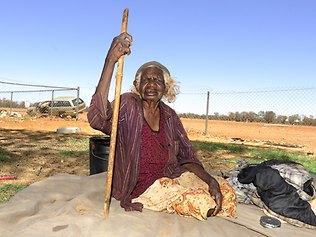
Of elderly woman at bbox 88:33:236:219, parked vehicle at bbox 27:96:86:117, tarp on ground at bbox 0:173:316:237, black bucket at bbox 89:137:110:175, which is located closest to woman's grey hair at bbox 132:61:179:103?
elderly woman at bbox 88:33:236:219

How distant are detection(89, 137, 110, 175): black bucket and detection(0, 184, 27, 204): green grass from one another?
1.06 m

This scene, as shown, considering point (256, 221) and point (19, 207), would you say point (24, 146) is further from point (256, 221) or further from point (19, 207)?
point (256, 221)

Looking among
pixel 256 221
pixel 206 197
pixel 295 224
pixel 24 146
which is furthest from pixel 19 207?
pixel 24 146

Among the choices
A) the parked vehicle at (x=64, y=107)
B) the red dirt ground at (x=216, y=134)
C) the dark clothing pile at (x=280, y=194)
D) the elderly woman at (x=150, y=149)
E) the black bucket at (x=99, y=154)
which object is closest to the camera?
the elderly woman at (x=150, y=149)

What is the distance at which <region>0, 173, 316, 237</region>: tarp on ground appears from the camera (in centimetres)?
286

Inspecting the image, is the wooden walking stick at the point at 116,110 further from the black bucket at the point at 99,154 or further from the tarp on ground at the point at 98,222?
the black bucket at the point at 99,154

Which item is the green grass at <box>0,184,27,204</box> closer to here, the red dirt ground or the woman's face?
the woman's face

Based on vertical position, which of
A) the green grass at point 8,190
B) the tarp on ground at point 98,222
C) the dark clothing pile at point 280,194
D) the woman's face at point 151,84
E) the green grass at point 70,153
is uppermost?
the woman's face at point 151,84

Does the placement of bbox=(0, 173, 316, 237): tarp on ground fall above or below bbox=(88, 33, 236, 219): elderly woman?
below

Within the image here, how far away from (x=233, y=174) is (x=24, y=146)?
21.5ft

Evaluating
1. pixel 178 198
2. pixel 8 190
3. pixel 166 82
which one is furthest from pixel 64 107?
pixel 178 198

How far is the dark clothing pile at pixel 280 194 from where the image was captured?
3661 millimetres

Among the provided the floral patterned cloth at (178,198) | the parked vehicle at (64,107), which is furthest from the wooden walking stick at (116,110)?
the parked vehicle at (64,107)

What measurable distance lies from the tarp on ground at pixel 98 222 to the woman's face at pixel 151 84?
87cm
